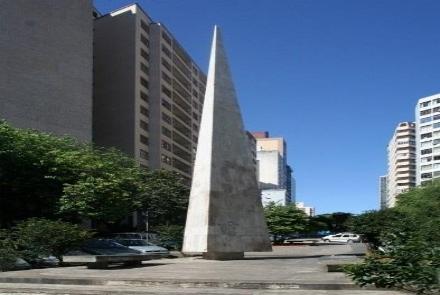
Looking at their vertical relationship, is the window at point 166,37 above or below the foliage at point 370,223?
above

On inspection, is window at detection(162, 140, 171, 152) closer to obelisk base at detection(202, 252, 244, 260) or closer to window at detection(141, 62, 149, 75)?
window at detection(141, 62, 149, 75)

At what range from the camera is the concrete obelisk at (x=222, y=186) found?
74.7 feet

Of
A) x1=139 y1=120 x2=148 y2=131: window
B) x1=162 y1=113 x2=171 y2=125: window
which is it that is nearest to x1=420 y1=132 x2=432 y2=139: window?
x1=162 y1=113 x2=171 y2=125: window

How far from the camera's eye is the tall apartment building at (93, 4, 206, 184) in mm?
79688

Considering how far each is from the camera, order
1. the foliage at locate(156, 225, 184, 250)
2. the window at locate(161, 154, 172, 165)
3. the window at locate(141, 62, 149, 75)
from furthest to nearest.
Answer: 1. the window at locate(161, 154, 172, 165)
2. the window at locate(141, 62, 149, 75)
3. the foliage at locate(156, 225, 184, 250)

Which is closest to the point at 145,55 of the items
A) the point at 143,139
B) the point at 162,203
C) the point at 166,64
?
the point at 166,64

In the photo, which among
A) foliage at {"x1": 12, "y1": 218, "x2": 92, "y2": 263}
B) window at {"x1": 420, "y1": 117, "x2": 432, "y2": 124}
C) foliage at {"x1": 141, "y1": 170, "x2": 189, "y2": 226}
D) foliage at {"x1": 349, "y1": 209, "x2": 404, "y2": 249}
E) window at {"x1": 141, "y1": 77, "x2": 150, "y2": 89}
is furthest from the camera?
window at {"x1": 420, "y1": 117, "x2": 432, "y2": 124}

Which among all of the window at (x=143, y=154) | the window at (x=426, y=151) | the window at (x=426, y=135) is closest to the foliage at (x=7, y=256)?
the window at (x=143, y=154)

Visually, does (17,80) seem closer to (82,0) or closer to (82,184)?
(82,0)

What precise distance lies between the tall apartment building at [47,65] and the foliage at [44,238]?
4074cm

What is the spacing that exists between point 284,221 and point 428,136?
320 feet

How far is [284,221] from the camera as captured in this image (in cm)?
5650

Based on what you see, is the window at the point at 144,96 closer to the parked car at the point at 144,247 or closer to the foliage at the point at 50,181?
the foliage at the point at 50,181

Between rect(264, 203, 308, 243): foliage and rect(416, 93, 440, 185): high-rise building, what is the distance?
289ft
